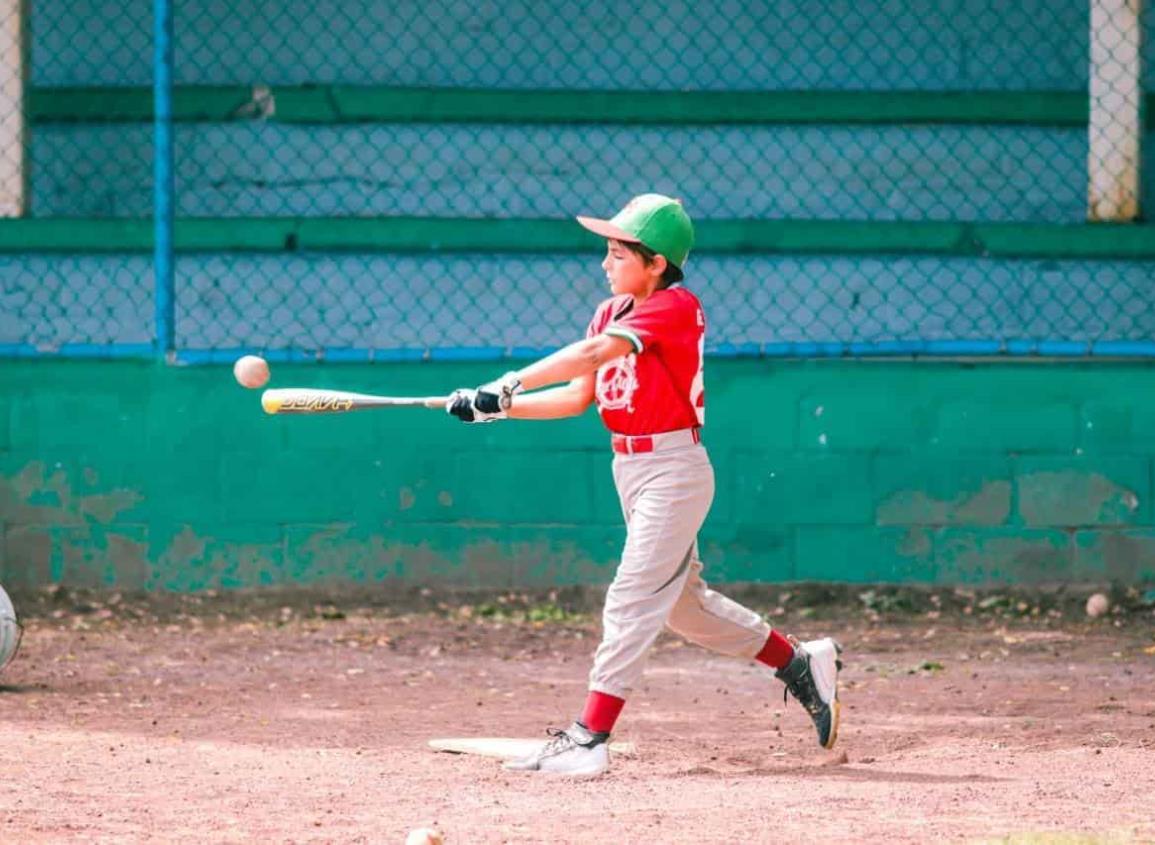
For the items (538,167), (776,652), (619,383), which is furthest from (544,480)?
(619,383)

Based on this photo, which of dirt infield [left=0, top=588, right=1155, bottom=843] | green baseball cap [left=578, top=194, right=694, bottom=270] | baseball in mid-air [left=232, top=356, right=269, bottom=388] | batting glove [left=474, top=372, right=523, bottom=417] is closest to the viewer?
dirt infield [left=0, top=588, right=1155, bottom=843]

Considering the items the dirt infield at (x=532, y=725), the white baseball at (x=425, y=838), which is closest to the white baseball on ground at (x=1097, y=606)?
the dirt infield at (x=532, y=725)

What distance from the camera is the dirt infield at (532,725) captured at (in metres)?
4.95

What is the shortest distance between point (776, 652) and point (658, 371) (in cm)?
103

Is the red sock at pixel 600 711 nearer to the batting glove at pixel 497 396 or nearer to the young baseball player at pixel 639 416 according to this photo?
the young baseball player at pixel 639 416

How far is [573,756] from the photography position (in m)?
5.59

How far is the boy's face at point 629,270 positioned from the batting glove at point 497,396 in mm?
463

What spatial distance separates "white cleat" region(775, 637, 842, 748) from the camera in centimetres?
611

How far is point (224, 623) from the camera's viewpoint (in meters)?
8.88

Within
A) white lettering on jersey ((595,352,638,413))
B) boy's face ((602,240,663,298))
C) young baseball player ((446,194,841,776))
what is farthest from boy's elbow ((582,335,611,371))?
boy's face ((602,240,663,298))

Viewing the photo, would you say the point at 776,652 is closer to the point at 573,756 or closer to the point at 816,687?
the point at 816,687

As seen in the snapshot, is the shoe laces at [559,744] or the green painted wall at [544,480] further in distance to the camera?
the green painted wall at [544,480]

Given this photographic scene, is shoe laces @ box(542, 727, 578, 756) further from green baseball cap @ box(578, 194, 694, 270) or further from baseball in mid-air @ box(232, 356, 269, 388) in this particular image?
baseball in mid-air @ box(232, 356, 269, 388)

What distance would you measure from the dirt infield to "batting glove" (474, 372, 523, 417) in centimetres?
104
